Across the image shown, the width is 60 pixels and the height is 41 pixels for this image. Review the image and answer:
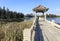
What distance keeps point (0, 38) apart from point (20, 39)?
Result: 3.70 feet

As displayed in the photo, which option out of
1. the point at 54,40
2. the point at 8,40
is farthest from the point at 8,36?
the point at 54,40

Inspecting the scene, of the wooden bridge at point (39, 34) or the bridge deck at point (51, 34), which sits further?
the bridge deck at point (51, 34)

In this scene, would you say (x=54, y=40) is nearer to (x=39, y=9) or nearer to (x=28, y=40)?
(x=28, y=40)

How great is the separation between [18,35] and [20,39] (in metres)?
0.17

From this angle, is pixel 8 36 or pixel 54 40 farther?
pixel 54 40

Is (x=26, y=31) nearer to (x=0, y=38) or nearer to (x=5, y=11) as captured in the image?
(x=0, y=38)

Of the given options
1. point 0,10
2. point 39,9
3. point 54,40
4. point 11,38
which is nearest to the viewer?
point 11,38

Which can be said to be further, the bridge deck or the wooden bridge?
the bridge deck

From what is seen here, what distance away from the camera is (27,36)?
498cm

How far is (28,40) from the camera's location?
493 centimetres

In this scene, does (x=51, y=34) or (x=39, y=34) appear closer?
(x=39, y=34)

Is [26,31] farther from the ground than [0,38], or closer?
farther from the ground

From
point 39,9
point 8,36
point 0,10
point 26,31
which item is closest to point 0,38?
point 8,36

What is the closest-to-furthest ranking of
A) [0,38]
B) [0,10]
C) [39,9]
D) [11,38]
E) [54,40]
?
[11,38] → [0,38] → [54,40] → [39,9] → [0,10]
